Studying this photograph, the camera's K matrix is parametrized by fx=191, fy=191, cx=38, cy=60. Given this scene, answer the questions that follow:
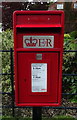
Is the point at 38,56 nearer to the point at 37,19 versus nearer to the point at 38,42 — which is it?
the point at 38,42

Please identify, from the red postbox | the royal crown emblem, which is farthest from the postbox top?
the royal crown emblem

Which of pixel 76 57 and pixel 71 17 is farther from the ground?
pixel 71 17

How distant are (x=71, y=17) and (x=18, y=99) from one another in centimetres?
1036

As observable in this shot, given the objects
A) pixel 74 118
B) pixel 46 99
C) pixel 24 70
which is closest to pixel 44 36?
pixel 24 70

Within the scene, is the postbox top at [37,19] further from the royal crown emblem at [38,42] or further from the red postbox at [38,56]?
the royal crown emblem at [38,42]

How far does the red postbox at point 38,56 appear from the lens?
214 cm

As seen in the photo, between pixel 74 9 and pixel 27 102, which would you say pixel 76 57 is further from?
pixel 74 9

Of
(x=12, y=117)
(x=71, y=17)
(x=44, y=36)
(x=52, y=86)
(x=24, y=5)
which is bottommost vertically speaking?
(x=12, y=117)

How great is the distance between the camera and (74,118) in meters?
3.24

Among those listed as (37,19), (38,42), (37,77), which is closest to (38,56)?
(38,42)

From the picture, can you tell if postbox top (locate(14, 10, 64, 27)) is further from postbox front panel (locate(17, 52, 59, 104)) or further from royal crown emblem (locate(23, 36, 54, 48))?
postbox front panel (locate(17, 52, 59, 104))

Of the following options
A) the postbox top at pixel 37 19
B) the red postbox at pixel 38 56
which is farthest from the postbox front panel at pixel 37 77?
the postbox top at pixel 37 19

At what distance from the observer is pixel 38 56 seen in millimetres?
2213

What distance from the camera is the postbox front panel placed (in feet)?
7.30
